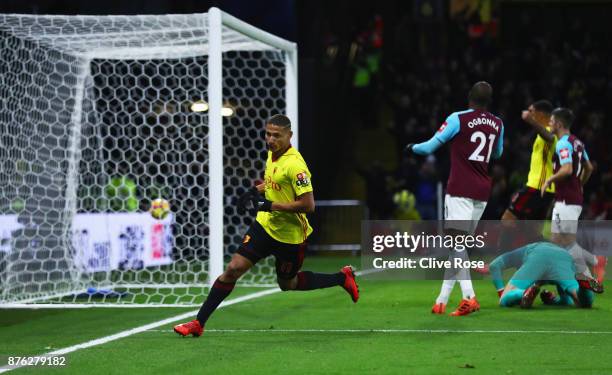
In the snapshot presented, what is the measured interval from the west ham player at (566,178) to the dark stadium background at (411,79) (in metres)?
8.10

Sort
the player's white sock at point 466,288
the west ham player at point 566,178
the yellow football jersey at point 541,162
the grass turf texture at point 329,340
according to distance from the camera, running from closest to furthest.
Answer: the grass turf texture at point 329,340, the player's white sock at point 466,288, the west ham player at point 566,178, the yellow football jersey at point 541,162

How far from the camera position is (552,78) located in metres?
23.3

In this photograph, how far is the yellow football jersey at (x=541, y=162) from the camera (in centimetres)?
1180

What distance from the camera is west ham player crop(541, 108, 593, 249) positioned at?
423 inches

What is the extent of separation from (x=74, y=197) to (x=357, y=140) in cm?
1171

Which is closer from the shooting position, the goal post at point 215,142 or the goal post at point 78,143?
the goal post at point 215,142

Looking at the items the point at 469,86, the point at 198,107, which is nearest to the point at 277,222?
the point at 198,107

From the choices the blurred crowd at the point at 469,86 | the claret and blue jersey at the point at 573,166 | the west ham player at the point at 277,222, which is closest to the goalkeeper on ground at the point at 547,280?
the claret and blue jersey at the point at 573,166

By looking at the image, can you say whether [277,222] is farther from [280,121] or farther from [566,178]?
[566,178]

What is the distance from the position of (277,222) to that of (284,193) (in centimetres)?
23

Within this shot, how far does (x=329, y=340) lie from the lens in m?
7.86

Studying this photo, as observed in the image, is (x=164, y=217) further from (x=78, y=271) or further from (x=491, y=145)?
(x=491, y=145)

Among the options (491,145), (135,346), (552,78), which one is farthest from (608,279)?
(552,78)

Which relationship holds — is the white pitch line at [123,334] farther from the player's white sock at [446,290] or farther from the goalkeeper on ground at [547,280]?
the goalkeeper on ground at [547,280]
